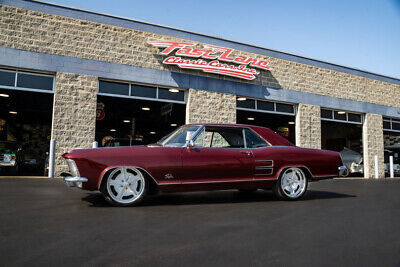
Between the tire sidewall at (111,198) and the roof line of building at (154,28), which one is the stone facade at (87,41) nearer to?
the roof line of building at (154,28)

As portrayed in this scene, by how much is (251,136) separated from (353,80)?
1491cm

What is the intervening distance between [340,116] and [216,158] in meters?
14.6

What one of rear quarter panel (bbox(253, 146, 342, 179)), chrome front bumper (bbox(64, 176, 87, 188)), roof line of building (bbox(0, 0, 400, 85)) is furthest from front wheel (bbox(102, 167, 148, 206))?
roof line of building (bbox(0, 0, 400, 85))

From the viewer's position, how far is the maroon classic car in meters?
4.73

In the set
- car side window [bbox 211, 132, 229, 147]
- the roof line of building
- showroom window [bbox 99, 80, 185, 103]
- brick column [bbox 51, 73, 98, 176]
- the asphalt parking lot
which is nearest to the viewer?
the asphalt parking lot

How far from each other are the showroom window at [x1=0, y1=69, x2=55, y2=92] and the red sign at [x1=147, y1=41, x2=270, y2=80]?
3946 mm

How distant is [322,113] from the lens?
670 inches

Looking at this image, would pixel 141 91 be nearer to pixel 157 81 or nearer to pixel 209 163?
pixel 157 81

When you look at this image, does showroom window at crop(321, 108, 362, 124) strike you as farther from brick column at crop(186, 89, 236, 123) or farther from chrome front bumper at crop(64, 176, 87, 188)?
chrome front bumper at crop(64, 176, 87, 188)

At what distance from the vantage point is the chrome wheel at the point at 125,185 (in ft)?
15.7

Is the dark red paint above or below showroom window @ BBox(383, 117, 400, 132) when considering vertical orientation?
below

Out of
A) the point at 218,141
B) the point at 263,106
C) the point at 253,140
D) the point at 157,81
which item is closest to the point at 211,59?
the point at 157,81

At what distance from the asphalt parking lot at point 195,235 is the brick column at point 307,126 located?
10792 mm

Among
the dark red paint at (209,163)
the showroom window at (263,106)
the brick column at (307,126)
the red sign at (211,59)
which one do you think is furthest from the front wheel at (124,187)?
the brick column at (307,126)
